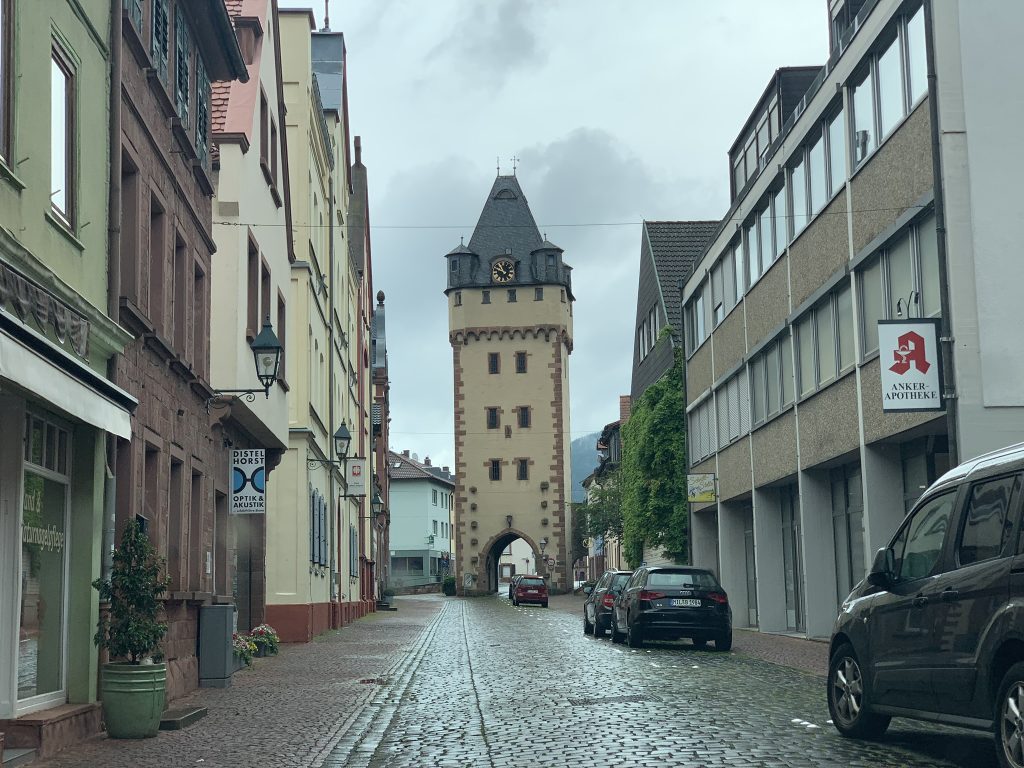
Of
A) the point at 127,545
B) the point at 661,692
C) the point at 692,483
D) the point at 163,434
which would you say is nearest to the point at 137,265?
the point at 163,434

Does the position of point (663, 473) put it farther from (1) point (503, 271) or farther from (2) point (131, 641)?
(1) point (503, 271)

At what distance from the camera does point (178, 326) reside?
1692 centimetres

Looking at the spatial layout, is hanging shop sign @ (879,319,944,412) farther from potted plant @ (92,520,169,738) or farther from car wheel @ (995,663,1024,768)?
car wheel @ (995,663,1024,768)

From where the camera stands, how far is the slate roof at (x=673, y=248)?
46125 millimetres

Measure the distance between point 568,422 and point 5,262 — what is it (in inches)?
3143

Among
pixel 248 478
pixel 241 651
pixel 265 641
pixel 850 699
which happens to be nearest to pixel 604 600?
pixel 265 641

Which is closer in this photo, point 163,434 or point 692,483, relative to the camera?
point 163,434

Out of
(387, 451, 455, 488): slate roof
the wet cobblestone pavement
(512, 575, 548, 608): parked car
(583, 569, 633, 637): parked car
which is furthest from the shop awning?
(387, 451, 455, 488): slate roof

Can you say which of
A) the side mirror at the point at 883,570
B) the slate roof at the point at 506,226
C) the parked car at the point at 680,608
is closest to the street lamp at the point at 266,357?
the parked car at the point at 680,608

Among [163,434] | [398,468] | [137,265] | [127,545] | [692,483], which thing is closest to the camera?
[127,545]

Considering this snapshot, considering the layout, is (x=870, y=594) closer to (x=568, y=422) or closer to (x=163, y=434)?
(x=163, y=434)

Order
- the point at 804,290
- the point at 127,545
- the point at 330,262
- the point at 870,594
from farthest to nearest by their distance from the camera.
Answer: the point at 330,262 → the point at 804,290 → the point at 127,545 → the point at 870,594

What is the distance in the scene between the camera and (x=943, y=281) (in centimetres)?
1834

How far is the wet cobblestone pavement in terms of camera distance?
33.2 ft
